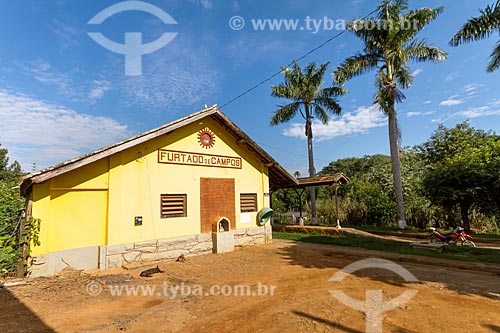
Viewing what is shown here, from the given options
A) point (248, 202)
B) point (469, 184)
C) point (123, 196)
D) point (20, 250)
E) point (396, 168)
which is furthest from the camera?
point (396, 168)

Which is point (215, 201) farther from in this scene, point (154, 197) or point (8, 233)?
point (8, 233)

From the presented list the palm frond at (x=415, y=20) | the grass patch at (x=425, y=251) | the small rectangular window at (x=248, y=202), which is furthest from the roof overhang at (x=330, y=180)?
the palm frond at (x=415, y=20)

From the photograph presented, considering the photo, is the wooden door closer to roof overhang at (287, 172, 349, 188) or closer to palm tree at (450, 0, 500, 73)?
roof overhang at (287, 172, 349, 188)

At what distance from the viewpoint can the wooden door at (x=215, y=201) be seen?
1067cm

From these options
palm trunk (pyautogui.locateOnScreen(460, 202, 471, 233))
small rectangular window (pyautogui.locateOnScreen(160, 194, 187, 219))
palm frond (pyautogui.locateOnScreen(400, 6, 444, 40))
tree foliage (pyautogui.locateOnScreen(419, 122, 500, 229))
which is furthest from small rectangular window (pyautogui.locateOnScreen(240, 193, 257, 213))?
palm frond (pyautogui.locateOnScreen(400, 6, 444, 40))

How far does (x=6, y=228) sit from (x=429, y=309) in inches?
388

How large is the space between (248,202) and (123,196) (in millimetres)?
5630

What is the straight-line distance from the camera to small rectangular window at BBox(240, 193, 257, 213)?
12.2 meters

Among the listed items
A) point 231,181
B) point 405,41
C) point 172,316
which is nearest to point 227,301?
point 172,316

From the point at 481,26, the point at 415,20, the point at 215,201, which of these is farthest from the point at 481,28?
the point at 215,201

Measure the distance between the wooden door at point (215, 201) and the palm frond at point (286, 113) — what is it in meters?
10.9

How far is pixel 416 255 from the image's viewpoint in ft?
30.5

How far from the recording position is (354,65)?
17.4m

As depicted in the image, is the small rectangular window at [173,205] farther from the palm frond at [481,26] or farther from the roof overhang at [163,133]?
the palm frond at [481,26]
